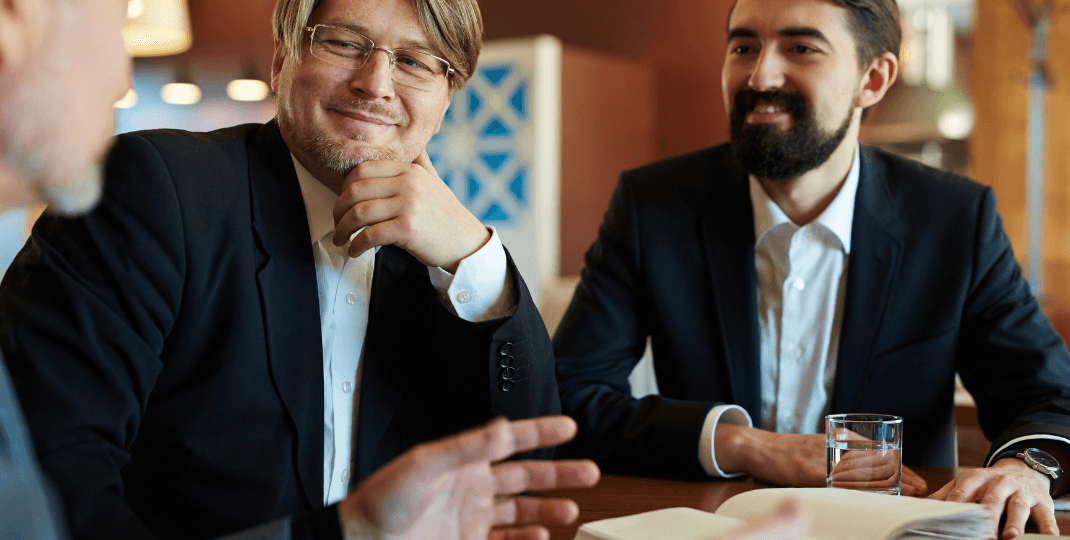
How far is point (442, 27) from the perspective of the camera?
1.40 meters

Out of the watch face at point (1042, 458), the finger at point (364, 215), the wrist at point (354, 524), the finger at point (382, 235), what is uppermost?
the finger at point (364, 215)

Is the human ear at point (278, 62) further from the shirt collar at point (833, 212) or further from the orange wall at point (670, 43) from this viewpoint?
the orange wall at point (670, 43)

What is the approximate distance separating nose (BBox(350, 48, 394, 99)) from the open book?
2.44ft

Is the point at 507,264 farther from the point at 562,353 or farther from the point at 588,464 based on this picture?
the point at 588,464

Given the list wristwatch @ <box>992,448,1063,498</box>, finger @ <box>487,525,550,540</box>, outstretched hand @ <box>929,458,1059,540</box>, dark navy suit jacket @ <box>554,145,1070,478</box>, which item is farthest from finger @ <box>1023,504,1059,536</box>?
finger @ <box>487,525,550,540</box>

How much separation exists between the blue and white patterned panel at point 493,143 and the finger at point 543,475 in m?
3.87

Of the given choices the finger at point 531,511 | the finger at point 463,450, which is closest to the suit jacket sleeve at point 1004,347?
the finger at point 531,511

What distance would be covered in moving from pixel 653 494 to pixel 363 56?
81 cm

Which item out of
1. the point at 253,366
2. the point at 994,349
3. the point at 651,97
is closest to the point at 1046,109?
the point at 651,97

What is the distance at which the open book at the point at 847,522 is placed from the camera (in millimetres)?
920

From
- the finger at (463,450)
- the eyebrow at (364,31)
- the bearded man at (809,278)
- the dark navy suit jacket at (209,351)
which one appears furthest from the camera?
the bearded man at (809,278)

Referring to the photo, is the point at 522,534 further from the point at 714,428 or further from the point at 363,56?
the point at 363,56

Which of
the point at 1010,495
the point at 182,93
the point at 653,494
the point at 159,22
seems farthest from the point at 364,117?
the point at 182,93

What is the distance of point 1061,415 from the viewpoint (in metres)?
1.43
